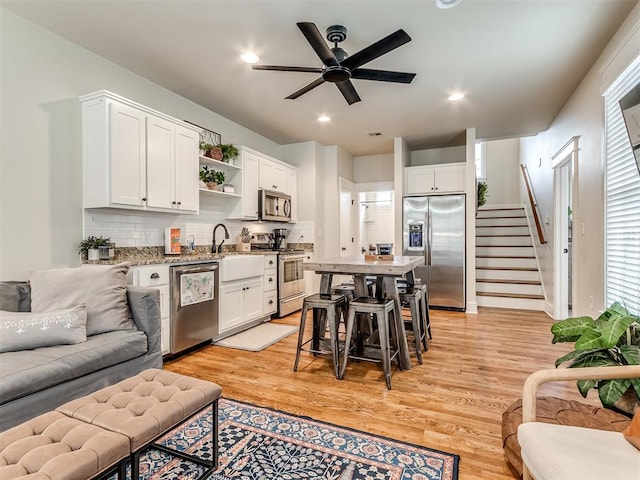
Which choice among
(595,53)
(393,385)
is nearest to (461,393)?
(393,385)

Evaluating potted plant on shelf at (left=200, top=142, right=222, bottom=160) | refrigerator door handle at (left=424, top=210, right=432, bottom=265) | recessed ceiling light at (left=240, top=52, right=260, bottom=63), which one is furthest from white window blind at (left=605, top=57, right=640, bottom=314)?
potted plant on shelf at (left=200, top=142, right=222, bottom=160)

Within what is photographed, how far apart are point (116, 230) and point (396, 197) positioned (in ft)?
13.6

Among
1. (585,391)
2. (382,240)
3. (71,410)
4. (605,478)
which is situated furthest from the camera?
(382,240)

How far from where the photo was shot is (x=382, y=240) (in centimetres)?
916

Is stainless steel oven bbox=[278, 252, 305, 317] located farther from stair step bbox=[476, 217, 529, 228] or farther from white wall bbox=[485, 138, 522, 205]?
white wall bbox=[485, 138, 522, 205]

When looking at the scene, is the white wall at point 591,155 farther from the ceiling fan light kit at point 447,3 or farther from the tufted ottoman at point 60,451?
the tufted ottoman at point 60,451

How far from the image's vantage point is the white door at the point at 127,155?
2.79m

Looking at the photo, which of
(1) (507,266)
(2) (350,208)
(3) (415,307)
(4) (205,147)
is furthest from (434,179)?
(4) (205,147)

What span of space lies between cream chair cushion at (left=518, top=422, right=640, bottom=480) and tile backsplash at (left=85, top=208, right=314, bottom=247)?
10.9 ft

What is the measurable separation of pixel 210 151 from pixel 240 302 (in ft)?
6.12

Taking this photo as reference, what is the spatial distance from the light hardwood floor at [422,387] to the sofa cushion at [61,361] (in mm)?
795

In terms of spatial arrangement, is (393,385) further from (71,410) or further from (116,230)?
(116,230)

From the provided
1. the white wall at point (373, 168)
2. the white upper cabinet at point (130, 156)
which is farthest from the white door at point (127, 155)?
the white wall at point (373, 168)

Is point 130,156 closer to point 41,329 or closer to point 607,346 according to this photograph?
point 41,329
